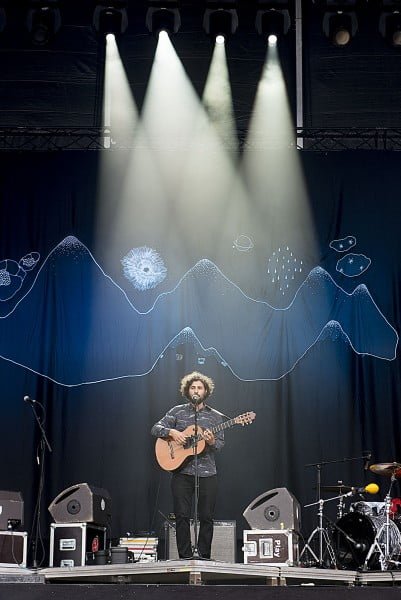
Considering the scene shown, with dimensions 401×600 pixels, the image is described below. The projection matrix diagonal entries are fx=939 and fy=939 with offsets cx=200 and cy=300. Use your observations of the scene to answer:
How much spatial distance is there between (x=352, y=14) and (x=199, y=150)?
2346 millimetres

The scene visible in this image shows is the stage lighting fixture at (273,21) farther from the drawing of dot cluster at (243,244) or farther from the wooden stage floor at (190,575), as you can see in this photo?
the wooden stage floor at (190,575)

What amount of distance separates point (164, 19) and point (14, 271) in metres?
3.37

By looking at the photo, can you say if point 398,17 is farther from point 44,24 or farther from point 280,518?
point 280,518

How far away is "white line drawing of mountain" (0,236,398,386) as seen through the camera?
10.7 meters

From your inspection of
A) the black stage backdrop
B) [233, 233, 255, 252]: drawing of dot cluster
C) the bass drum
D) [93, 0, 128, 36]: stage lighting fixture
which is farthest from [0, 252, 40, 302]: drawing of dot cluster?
the bass drum

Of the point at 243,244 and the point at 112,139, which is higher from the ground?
the point at 112,139

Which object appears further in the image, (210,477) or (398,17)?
(398,17)

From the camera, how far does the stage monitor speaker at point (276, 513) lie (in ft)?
29.8

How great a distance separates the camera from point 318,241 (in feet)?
36.1

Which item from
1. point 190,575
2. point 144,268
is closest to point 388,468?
point 190,575

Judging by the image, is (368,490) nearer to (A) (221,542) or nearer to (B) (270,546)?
(B) (270,546)

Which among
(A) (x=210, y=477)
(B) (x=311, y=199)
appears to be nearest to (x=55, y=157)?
(B) (x=311, y=199)

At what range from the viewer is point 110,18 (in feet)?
34.7

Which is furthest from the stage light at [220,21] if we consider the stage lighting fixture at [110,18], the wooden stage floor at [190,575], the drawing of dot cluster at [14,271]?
the wooden stage floor at [190,575]
